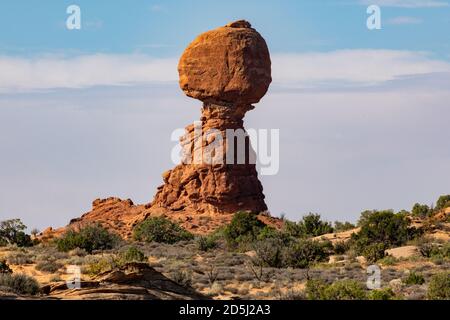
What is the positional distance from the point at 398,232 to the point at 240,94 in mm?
20528

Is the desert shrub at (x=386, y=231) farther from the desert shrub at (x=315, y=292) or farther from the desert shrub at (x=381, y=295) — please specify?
the desert shrub at (x=315, y=292)

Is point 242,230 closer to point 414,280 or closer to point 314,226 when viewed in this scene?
point 314,226

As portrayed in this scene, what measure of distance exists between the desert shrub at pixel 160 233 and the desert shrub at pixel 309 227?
516cm

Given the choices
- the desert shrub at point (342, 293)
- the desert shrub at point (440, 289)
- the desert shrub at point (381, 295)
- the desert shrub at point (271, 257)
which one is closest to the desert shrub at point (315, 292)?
the desert shrub at point (342, 293)

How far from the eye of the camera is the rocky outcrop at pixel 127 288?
1672cm

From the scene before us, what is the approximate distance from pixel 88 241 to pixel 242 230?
10.2 metres

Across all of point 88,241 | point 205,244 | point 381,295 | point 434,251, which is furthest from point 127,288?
point 205,244

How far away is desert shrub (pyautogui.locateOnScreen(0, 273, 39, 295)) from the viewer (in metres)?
18.4

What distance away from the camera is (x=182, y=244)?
4500 cm

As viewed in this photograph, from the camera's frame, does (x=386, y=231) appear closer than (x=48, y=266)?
No

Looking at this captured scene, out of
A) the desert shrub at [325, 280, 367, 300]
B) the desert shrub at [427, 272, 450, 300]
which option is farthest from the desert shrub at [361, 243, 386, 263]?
the desert shrub at [325, 280, 367, 300]

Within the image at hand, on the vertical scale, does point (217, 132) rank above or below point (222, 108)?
below

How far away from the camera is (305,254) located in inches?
1373
